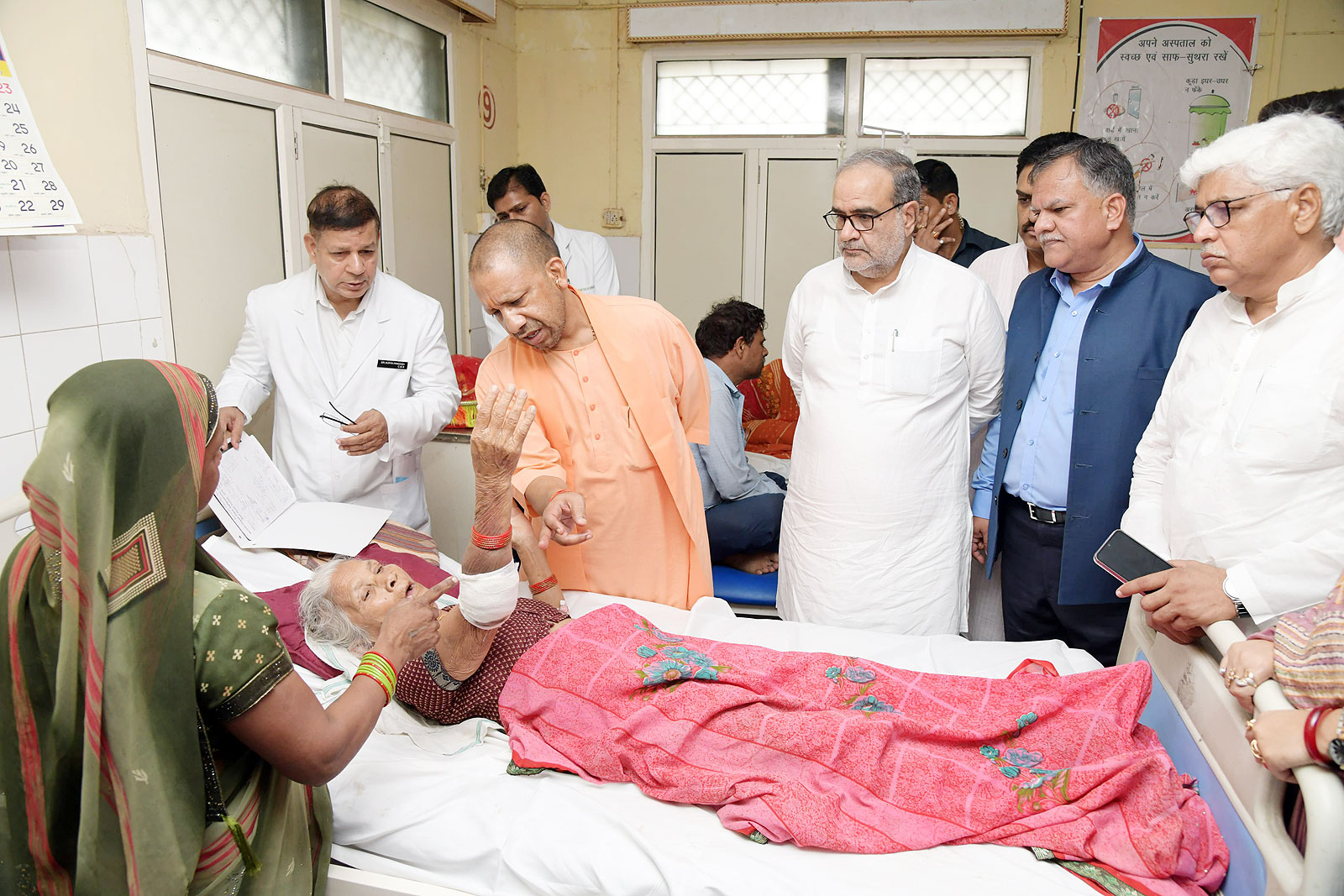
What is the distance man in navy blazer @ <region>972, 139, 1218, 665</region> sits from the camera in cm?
229

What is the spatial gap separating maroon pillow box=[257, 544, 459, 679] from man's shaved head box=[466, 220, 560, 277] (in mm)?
847

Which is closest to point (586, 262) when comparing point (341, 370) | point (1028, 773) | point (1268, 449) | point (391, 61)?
point (391, 61)

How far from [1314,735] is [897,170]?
1.69m

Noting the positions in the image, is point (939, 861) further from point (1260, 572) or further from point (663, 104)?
point (663, 104)

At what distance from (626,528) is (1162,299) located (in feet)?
4.89

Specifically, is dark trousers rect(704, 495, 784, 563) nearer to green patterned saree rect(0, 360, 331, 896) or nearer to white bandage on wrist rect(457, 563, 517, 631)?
white bandage on wrist rect(457, 563, 517, 631)

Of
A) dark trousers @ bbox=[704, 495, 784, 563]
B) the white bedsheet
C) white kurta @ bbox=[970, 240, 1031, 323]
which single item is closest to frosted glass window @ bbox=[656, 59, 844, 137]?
white kurta @ bbox=[970, 240, 1031, 323]

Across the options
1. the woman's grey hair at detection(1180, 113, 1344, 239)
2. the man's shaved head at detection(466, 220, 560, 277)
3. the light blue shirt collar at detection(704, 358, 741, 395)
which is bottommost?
the light blue shirt collar at detection(704, 358, 741, 395)

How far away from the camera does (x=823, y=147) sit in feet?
18.2

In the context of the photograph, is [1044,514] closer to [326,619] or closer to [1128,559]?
[1128,559]

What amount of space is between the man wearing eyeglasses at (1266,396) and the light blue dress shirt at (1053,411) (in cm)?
50

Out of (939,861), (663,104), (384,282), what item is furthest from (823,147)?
(939,861)

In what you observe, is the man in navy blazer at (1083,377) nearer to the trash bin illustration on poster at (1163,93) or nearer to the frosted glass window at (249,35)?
the frosted glass window at (249,35)

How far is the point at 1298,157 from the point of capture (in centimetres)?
172
